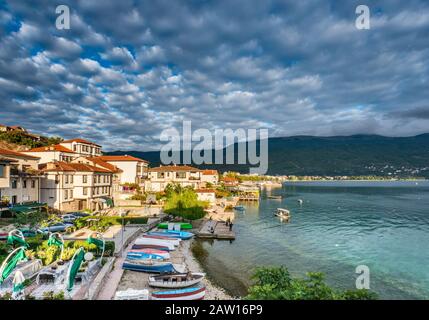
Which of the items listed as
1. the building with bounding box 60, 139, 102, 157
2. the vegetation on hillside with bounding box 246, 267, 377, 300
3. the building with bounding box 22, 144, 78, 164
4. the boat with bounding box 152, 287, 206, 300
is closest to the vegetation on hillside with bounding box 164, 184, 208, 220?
the building with bounding box 22, 144, 78, 164

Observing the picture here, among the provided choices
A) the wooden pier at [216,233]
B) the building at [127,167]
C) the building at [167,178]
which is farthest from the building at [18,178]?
the building at [167,178]

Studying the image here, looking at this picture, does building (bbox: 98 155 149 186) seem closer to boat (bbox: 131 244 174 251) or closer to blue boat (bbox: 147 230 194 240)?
blue boat (bbox: 147 230 194 240)

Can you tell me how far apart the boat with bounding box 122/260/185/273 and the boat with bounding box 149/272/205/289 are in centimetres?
248

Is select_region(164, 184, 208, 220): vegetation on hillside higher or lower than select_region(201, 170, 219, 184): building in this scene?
lower

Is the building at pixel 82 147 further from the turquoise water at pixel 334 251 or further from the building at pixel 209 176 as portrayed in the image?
the turquoise water at pixel 334 251

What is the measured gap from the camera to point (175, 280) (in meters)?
21.9

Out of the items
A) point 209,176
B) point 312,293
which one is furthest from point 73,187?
point 209,176

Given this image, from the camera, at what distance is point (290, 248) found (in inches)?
1582

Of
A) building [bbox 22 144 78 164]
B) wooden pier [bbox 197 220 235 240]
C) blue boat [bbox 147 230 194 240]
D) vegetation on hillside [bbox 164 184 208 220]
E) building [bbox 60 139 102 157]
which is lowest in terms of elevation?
wooden pier [bbox 197 220 235 240]

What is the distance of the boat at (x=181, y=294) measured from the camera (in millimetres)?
19548

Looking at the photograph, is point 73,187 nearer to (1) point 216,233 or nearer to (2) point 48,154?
(2) point 48,154

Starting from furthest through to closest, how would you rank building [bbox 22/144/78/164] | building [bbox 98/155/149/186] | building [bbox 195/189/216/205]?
building [bbox 98/155/149/186] → building [bbox 195/189/216/205] → building [bbox 22/144/78/164]

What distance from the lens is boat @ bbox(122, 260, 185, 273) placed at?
2450 centimetres
